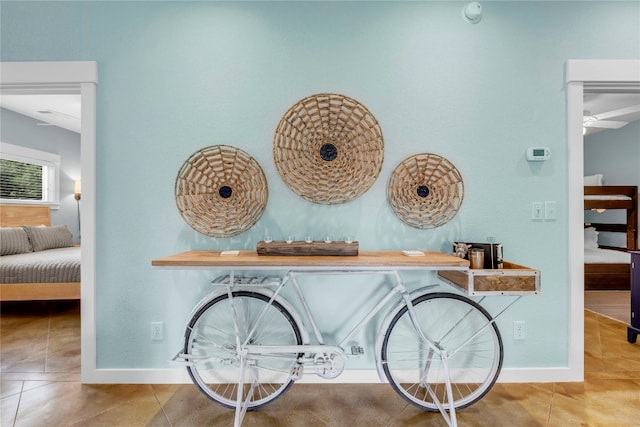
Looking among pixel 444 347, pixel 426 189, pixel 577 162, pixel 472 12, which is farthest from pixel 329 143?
pixel 577 162

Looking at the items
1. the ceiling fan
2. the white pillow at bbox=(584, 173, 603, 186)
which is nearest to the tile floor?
the ceiling fan

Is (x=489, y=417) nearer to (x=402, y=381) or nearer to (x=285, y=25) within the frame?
(x=402, y=381)

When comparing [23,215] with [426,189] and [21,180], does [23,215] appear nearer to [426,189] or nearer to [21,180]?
[21,180]

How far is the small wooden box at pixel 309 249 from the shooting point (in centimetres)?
172

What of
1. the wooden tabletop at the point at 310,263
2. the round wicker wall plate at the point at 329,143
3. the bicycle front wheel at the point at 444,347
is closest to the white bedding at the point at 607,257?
the bicycle front wheel at the point at 444,347

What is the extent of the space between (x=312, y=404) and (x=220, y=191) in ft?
4.34

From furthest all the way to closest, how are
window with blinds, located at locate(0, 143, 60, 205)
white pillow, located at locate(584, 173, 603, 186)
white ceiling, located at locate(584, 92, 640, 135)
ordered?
white pillow, located at locate(584, 173, 603, 186) < window with blinds, located at locate(0, 143, 60, 205) < white ceiling, located at locate(584, 92, 640, 135)

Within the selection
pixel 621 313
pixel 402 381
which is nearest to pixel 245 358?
pixel 402 381

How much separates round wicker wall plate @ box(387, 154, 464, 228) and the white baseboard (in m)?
1.02

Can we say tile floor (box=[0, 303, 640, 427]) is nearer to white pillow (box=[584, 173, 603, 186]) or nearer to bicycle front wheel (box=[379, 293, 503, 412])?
bicycle front wheel (box=[379, 293, 503, 412])

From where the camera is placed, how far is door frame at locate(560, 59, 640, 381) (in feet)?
6.56

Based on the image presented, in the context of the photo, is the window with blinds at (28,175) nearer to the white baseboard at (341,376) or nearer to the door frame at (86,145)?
the door frame at (86,145)

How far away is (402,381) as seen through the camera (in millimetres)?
2020

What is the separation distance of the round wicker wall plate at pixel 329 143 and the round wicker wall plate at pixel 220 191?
0.21m
